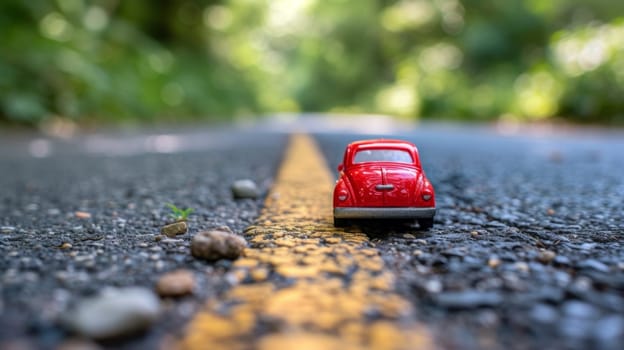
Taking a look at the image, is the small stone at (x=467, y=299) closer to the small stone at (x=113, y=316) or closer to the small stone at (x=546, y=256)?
the small stone at (x=546, y=256)

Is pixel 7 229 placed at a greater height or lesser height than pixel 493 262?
greater

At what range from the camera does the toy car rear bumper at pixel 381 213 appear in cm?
206

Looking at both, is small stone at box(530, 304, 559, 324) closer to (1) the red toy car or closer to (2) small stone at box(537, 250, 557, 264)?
(2) small stone at box(537, 250, 557, 264)

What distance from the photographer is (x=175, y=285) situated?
1447mm

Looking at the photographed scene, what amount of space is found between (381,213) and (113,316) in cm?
116

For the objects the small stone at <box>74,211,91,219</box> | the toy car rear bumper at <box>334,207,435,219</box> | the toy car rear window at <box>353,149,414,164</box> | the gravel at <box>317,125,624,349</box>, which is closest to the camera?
the gravel at <box>317,125,624,349</box>

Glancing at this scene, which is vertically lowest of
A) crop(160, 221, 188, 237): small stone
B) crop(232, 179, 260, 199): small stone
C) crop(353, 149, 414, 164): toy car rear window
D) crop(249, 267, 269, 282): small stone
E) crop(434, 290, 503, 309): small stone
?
crop(434, 290, 503, 309): small stone

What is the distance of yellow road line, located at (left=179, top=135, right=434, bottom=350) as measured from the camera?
1.19m

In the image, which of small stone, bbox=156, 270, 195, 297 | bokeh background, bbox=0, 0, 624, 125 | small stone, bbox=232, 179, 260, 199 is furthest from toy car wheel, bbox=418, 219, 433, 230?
bokeh background, bbox=0, 0, 624, 125

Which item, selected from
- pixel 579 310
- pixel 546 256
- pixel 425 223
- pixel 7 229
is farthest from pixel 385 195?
pixel 7 229

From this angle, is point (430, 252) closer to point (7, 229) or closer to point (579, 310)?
point (579, 310)

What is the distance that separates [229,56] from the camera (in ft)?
80.3

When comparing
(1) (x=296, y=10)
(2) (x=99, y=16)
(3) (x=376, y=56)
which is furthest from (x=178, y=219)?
(1) (x=296, y=10)

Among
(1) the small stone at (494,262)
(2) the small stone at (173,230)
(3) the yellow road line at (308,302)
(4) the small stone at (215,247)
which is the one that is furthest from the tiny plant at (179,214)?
(1) the small stone at (494,262)
